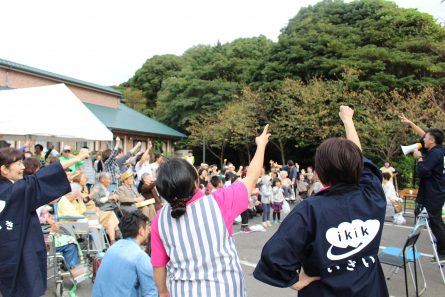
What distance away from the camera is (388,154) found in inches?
675

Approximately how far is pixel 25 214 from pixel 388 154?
17300mm

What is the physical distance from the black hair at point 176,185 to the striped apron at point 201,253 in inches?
2.0

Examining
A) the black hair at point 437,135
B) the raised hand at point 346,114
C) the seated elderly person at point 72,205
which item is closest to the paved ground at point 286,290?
the seated elderly person at point 72,205

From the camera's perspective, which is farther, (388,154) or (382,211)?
(388,154)

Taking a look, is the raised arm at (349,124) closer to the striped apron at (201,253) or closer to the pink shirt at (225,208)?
the pink shirt at (225,208)

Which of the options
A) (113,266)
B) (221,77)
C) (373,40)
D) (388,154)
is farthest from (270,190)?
(221,77)

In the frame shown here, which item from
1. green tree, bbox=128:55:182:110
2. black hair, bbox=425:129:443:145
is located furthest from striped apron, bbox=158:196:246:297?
green tree, bbox=128:55:182:110

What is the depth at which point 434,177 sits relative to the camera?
213 inches

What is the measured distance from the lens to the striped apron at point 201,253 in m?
1.82

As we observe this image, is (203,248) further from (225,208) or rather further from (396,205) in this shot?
(396,205)

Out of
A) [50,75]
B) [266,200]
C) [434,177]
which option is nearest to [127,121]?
[50,75]

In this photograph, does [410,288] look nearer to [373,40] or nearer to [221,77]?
[373,40]

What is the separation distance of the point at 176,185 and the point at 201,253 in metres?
0.37

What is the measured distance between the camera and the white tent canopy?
6.23 meters
